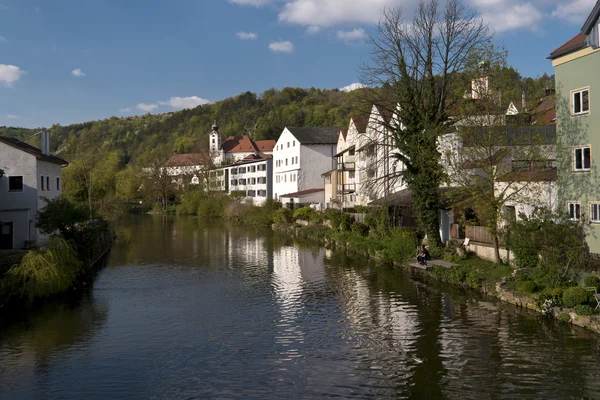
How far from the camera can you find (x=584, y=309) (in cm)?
1744

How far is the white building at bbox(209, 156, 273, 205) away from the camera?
84375 mm

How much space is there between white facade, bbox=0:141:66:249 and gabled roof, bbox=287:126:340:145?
43.5 meters

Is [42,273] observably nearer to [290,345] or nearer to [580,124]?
[290,345]

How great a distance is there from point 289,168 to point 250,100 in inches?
4890

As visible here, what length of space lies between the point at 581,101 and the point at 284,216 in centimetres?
4284

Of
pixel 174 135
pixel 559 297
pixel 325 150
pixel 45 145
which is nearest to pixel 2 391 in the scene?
pixel 559 297

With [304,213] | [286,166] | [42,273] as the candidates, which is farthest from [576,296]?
[286,166]

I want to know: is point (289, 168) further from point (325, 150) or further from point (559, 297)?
point (559, 297)

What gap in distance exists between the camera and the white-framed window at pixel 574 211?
23416 millimetres

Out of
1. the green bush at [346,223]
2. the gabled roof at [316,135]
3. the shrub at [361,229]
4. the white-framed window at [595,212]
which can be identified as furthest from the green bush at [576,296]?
the gabled roof at [316,135]

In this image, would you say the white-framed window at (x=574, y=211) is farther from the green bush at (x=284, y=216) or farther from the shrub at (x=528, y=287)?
the green bush at (x=284, y=216)

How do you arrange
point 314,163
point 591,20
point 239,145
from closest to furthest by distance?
point 591,20 → point 314,163 → point 239,145

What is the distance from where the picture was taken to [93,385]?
1402 centimetres

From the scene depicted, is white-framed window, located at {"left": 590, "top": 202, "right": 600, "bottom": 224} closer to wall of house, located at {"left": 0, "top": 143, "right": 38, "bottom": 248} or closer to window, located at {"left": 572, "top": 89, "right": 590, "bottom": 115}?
window, located at {"left": 572, "top": 89, "right": 590, "bottom": 115}
